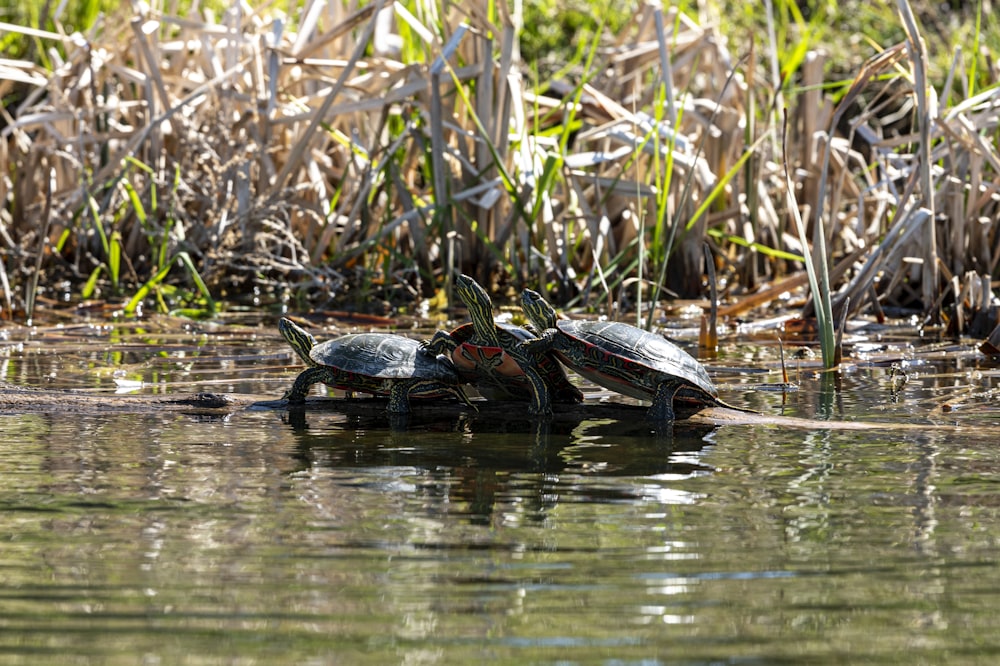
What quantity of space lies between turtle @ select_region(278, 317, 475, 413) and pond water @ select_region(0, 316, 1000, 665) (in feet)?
0.31

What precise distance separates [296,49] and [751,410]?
3600 mm

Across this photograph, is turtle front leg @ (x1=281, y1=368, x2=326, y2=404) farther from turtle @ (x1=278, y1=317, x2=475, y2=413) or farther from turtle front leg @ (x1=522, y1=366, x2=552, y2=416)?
turtle front leg @ (x1=522, y1=366, x2=552, y2=416)

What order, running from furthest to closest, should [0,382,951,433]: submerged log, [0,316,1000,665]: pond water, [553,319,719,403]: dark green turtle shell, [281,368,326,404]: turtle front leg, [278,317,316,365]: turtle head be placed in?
[278,317,316,365]: turtle head < [281,368,326,404]: turtle front leg < [0,382,951,433]: submerged log < [553,319,719,403]: dark green turtle shell < [0,316,1000,665]: pond water

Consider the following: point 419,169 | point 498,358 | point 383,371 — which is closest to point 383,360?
point 383,371

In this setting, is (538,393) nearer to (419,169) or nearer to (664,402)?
(664,402)

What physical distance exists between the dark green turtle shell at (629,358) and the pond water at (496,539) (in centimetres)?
13

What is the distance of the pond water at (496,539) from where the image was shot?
1605mm

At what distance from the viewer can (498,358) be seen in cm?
325

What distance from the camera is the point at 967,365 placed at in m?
4.32

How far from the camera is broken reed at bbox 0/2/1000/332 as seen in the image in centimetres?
567

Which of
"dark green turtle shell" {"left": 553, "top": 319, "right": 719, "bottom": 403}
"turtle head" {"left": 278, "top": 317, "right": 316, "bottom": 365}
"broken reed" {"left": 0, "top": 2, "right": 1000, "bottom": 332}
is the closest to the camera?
"dark green turtle shell" {"left": 553, "top": 319, "right": 719, "bottom": 403}

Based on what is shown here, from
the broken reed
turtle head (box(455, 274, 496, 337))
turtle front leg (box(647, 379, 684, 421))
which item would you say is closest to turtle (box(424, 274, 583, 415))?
turtle head (box(455, 274, 496, 337))

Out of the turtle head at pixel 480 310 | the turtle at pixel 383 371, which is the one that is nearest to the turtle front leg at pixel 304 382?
the turtle at pixel 383 371

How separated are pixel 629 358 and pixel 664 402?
0.17 m
